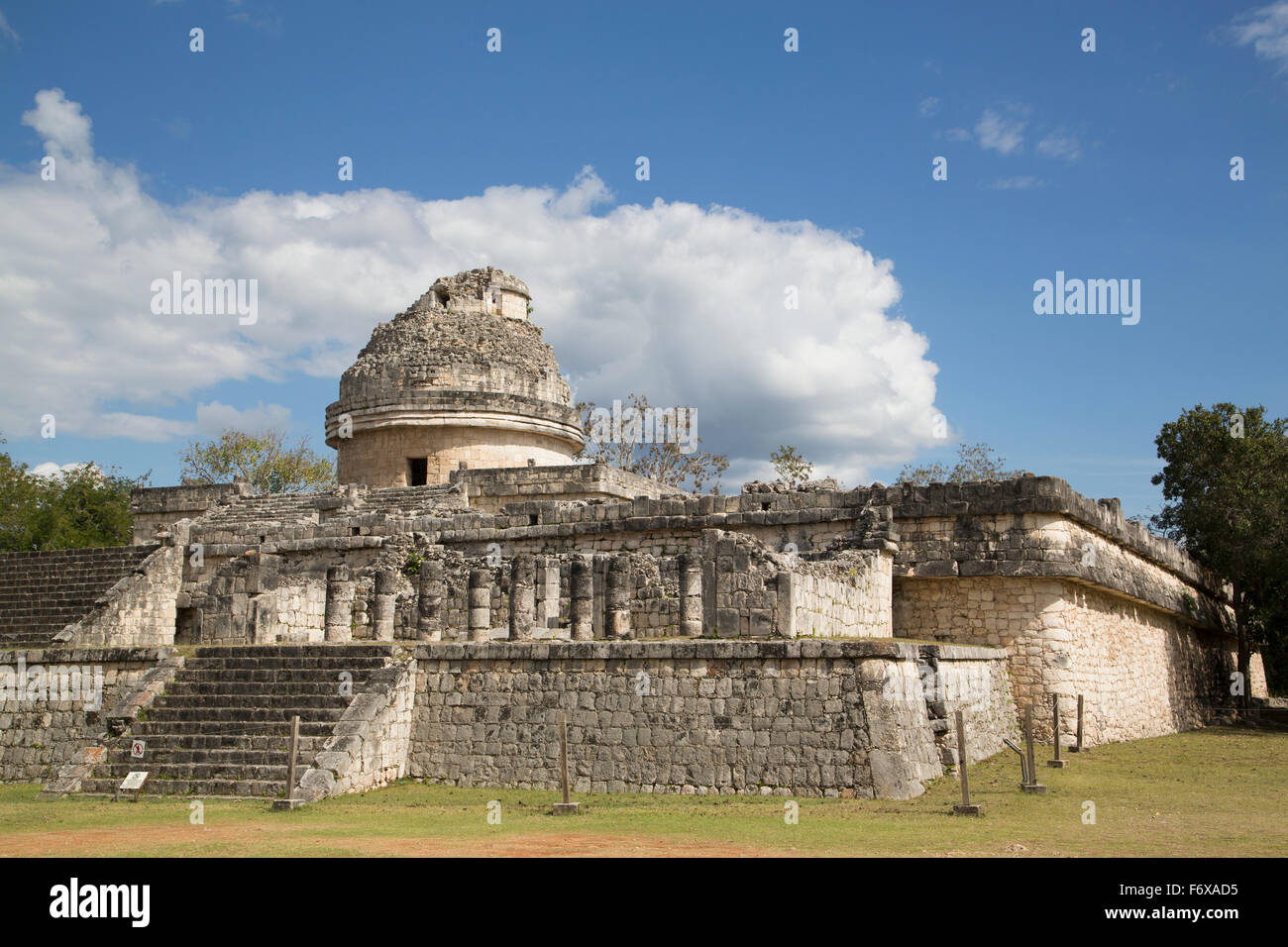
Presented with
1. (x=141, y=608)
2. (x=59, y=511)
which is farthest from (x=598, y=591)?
(x=59, y=511)

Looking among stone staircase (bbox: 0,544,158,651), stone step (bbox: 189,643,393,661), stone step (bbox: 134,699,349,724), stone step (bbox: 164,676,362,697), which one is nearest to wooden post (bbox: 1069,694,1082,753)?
stone step (bbox: 189,643,393,661)

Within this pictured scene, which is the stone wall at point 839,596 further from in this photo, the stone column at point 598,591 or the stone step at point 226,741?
the stone step at point 226,741

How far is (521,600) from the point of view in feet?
52.4

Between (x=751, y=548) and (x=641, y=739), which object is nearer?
(x=641, y=739)

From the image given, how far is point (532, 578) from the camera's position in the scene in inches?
640

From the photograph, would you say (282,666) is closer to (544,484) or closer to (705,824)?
(705,824)

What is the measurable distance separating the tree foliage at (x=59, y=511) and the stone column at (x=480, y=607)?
22.7 meters

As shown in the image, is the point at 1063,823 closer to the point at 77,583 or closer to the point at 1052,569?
the point at 1052,569

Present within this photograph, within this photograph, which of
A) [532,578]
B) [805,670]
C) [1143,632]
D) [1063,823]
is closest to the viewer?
[1063,823]

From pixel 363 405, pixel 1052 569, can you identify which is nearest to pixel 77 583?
pixel 363 405

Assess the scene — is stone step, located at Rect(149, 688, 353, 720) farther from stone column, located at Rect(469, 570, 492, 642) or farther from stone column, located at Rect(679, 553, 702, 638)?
stone column, located at Rect(679, 553, 702, 638)

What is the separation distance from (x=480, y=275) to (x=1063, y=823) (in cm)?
2127

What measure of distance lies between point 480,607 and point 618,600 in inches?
85.3

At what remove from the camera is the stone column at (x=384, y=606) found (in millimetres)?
17641
